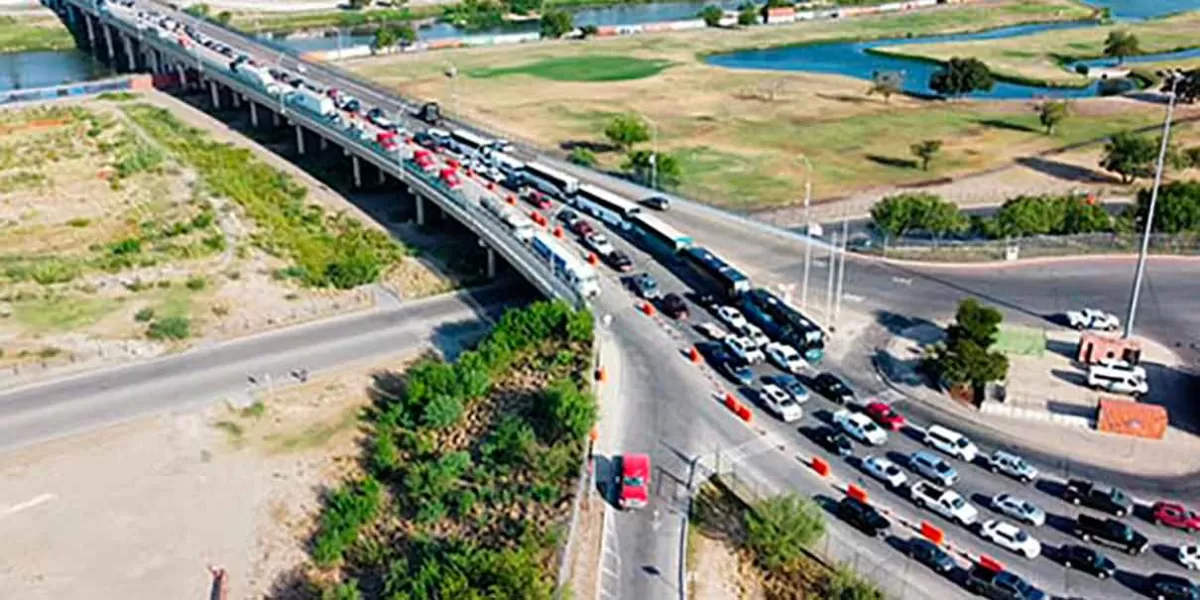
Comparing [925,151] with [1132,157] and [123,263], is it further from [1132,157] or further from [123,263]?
[123,263]

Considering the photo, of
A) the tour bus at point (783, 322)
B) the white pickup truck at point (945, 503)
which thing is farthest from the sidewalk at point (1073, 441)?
the white pickup truck at point (945, 503)

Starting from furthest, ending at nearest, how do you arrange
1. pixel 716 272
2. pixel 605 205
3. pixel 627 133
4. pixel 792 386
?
pixel 627 133, pixel 605 205, pixel 716 272, pixel 792 386

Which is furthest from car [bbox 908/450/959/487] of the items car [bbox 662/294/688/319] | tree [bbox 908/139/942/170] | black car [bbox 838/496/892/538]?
tree [bbox 908/139/942/170]

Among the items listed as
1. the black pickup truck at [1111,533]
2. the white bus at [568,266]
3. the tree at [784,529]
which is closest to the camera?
the tree at [784,529]

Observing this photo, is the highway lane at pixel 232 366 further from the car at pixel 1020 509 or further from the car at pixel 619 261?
the car at pixel 1020 509

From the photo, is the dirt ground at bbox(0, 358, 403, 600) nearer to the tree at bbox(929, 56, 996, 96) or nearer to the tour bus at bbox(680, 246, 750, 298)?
the tour bus at bbox(680, 246, 750, 298)

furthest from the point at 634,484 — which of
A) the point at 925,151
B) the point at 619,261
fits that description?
the point at 925,151

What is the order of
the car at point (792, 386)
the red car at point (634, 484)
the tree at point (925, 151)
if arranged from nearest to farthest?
the red car at point (634, 484) → the car at point (792, 386) → the tree at point (925, 151)
